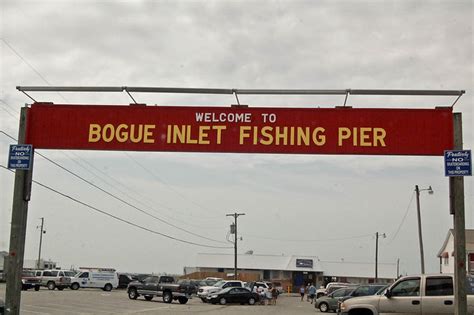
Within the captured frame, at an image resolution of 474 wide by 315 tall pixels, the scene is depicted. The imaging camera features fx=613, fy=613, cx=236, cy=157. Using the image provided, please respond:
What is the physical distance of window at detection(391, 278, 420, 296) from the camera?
15.9 m

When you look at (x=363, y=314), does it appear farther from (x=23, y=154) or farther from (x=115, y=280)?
(x=115, y=280)

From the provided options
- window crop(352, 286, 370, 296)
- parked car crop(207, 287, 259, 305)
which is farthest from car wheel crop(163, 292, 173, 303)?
window crop(352, 286, 370, 296)

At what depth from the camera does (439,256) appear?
231 ft

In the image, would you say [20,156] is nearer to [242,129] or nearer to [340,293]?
[242,129]

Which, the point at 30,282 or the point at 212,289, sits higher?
the point at 212,289

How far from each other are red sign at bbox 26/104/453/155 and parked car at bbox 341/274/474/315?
12.9ft

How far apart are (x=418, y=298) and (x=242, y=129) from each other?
6356mm

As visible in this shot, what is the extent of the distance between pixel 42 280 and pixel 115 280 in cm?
650

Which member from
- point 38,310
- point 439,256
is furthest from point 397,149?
point 439,256

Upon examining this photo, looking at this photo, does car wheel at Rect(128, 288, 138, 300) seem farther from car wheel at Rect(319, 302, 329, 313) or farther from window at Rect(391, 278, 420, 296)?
window at Rect(391, 278, 420, 296)

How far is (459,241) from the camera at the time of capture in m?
12.9

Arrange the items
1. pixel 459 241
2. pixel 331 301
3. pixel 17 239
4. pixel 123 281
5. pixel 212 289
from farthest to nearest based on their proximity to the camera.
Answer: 1. pixel 123 281
2. pixel 212 289
3. pixel 331 301
4. pixel 17 239
5. pixel 459 241

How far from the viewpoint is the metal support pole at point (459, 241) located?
12773 millimetres

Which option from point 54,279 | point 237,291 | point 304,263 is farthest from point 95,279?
point 304,263
